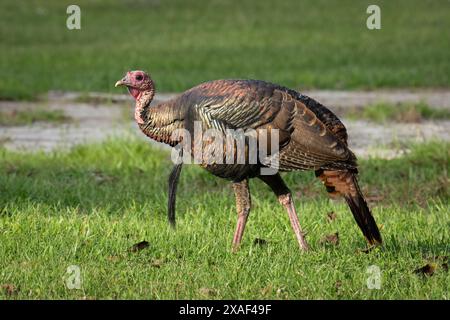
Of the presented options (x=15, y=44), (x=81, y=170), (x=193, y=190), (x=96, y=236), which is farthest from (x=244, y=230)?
(x=15, y=44)

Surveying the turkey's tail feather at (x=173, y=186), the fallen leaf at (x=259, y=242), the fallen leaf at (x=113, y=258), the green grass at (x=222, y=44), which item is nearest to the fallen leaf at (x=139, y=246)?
the fallen leaf at (x=113, y=258)

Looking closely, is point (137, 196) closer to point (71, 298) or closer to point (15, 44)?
point (71, 298)

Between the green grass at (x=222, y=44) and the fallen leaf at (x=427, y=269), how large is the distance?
8922 mm

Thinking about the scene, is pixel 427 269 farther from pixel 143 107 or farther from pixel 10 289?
pixel 10 289

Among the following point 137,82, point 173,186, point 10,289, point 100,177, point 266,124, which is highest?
point 137,82

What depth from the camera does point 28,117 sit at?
12.8m

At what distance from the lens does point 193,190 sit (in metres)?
9.10

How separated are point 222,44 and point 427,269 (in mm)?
13487

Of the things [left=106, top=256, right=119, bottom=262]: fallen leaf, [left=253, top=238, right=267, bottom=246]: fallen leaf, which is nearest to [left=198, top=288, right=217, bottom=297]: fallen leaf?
[left=106, top=256, right=119, bottom=262]: fallen leaf

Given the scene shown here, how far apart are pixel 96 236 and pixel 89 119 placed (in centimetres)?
625

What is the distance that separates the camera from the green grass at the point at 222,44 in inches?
609

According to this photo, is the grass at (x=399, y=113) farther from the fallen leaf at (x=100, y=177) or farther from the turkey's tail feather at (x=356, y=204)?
the turkey's tail feather at (x=356, y=204)

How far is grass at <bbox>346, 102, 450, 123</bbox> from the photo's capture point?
1266 centimetres

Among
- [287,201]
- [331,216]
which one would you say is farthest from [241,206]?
[331,216]
